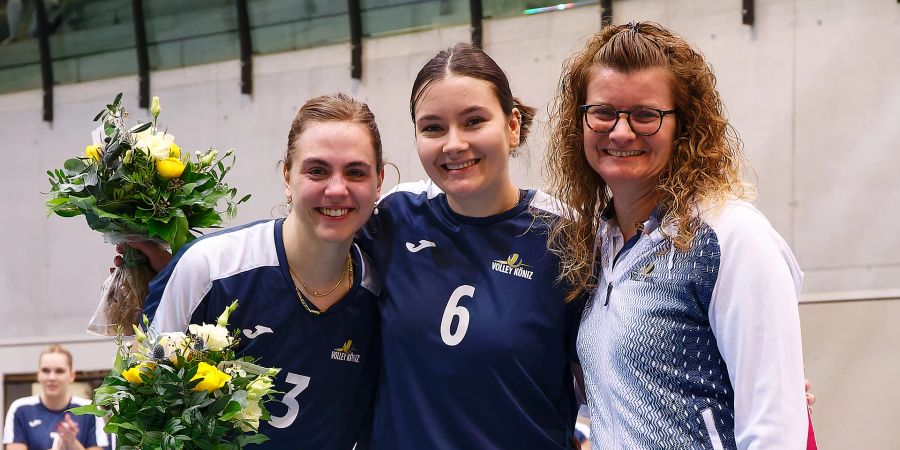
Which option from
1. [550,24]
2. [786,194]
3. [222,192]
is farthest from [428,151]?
[550,24]

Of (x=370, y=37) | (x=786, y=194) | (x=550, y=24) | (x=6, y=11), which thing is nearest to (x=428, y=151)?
(x=786, y=194)

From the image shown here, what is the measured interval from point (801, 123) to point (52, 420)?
5.92 meters

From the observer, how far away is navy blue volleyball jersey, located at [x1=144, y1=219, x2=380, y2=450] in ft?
8.66

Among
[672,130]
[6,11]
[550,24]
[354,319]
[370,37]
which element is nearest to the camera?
[672,130]

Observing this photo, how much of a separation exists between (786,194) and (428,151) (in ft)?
13.7

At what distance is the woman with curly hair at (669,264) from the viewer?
1856mm

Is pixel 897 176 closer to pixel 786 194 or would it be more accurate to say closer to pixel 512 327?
pixel 786 194

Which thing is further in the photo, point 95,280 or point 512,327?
point 95,280

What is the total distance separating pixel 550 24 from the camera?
7082 millimetres

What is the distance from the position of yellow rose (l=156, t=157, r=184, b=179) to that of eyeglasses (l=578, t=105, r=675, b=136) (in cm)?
128

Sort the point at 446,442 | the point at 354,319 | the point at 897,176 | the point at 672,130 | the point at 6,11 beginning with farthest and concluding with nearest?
the point at 6,11
the point at 897,176
the point at 354,319
the point at 446,442
the point at 672,130

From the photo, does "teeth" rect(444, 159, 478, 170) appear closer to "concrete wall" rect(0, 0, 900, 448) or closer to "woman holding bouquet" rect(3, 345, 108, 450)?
"concrete wall" rect(0, 0, 900, 448)

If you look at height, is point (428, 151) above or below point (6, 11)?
below

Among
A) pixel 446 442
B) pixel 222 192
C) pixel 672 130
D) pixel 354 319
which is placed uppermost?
pixel 672 130
